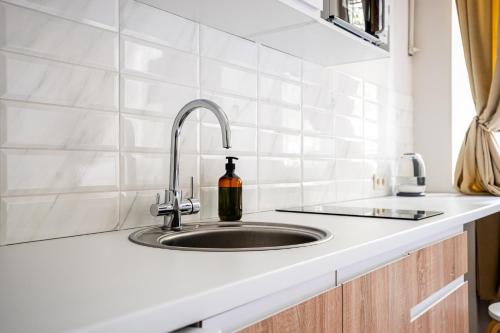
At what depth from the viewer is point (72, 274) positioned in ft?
2.14

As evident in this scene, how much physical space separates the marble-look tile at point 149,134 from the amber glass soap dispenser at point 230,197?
0.14 meters

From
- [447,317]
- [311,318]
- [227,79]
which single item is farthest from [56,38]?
[447,317]

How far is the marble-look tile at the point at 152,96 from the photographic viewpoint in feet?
3.73

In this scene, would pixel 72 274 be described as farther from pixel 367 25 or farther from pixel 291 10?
pixel 367 25

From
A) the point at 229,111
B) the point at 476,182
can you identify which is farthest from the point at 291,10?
the point at 476,182

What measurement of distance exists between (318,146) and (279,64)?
0.44m

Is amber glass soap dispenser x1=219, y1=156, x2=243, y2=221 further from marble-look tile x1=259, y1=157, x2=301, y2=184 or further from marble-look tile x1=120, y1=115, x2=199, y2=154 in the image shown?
marble-look tile x1=259, y1=157, x2=301, y2=184

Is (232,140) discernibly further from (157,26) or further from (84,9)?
(84,9)

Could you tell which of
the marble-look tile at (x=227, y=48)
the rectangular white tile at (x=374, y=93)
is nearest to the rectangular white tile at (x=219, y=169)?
the marble-look tile at (x=227, y=48)

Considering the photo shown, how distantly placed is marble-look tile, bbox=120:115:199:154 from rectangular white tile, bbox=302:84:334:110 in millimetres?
708

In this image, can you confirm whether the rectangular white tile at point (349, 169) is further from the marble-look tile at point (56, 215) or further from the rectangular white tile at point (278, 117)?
the marble-look tile at point (56, 215)

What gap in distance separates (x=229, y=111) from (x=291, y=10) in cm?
39

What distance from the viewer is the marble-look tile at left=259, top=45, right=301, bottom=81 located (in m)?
1.62

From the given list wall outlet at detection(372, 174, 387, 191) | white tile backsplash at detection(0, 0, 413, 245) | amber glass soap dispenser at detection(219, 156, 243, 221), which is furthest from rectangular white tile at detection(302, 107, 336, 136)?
amber glass soap dispenser at detection(219, 156, 243, 221)
